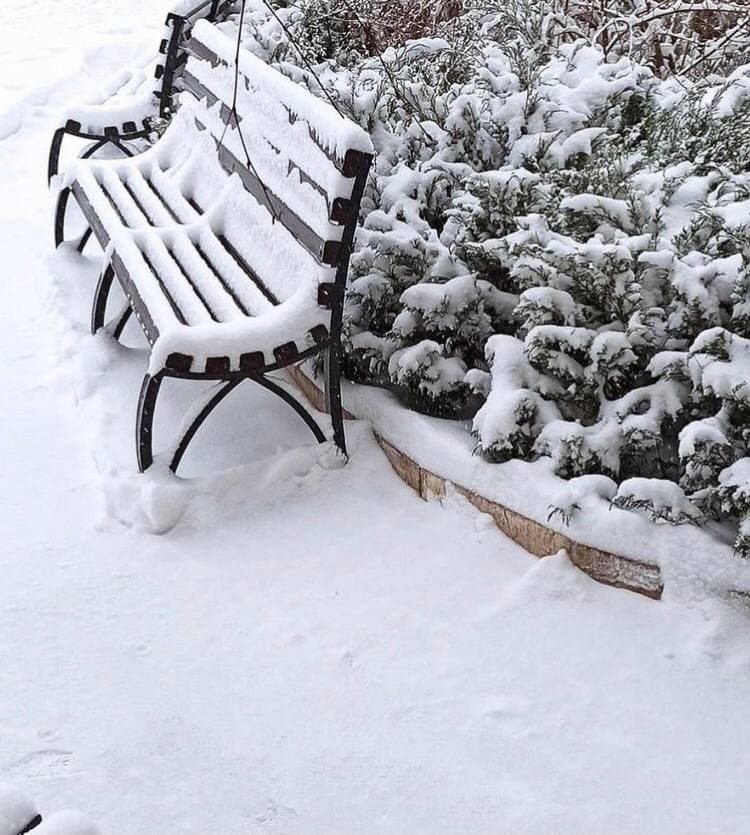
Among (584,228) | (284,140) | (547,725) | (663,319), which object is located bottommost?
(547,725)

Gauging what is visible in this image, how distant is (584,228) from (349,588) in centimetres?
143

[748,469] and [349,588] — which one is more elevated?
[748,469]

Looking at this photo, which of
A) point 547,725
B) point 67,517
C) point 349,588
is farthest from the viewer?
point 67,517

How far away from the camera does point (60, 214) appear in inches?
193

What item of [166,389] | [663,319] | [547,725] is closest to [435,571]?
[547,725]

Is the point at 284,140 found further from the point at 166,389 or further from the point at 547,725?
the point at 547,725

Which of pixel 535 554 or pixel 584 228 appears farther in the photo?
pixel 584 228

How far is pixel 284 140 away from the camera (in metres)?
3.48

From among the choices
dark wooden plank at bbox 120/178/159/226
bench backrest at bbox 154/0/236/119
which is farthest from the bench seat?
bench backrest at bbox 154/0/236/119

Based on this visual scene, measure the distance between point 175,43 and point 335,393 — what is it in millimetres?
2785

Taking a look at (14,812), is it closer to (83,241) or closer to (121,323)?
(121,323)

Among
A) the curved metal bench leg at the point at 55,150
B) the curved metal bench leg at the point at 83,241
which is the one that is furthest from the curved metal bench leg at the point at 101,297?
the curved metal bench leg at the point at 55,150

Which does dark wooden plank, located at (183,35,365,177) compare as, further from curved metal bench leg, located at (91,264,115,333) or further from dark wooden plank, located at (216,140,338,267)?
curved metal bench leg, located at (91,264,115,333)

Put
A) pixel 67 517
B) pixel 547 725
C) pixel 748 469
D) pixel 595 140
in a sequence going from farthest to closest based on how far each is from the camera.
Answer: pixel 595 140 → pixel 67 517 → pixel 748 469 → pixel 547 725
